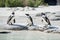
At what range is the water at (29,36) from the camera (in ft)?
41.7

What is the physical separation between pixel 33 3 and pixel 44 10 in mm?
2257

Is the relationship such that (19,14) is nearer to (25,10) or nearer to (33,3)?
(25,10)

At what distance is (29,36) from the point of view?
13422 mm

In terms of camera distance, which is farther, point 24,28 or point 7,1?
point 7,1

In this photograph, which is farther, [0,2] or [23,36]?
[0,2]

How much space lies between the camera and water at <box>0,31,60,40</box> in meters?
12.7

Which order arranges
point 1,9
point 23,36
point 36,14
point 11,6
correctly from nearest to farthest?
point 23,36 < point 36,14 < point 1,9 < point 11,6

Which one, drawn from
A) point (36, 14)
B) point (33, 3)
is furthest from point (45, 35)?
point (33, 3)

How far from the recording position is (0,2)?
23.5m

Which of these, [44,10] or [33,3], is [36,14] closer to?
[44,10]

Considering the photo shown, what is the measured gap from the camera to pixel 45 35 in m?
13.7

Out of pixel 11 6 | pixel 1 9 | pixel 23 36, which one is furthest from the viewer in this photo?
pixel 11 6

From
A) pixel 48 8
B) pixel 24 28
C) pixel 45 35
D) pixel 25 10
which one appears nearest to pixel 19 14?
pixel 25 10

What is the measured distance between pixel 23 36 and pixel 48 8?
8528 millimetres
